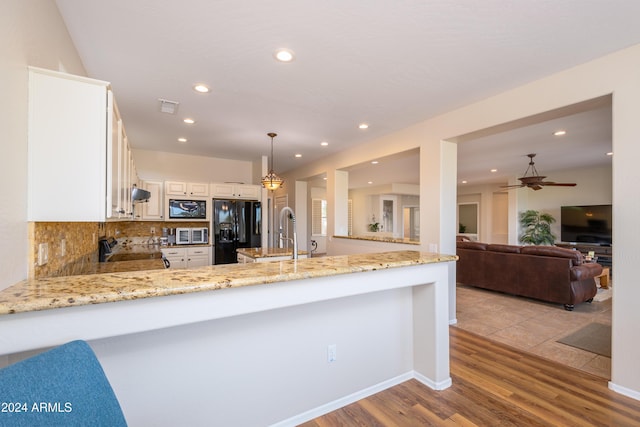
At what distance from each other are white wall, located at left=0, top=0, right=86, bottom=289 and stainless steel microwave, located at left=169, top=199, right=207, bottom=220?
13.4 feet

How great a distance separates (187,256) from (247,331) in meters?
4.23

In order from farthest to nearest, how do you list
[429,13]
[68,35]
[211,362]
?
[68,35] → [429,13] → [211,362]

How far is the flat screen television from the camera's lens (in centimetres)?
695

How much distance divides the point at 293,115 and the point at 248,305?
9.16 ft

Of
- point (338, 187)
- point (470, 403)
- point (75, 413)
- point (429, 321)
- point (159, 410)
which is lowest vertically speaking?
point (470, 403)

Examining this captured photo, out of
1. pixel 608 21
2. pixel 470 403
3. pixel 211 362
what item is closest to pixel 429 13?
pixel 608 21

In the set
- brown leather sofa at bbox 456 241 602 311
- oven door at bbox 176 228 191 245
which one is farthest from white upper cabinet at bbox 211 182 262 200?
brown leather sofa at bbox 456 241 602 311

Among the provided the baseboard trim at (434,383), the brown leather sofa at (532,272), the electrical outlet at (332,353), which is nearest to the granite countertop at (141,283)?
the electrical outlet at (332,353)

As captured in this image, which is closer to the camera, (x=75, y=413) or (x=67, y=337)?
(x=75, y=413)

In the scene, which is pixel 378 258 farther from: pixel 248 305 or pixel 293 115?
pixel 293 115

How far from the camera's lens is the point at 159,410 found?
1530mm

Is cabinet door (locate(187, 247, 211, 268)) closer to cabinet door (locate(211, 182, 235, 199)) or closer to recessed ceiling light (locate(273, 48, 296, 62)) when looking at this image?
cabinet door (locate(211, 182, 235, 199))

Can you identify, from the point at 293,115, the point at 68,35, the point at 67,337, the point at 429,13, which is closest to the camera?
the point at 67,337

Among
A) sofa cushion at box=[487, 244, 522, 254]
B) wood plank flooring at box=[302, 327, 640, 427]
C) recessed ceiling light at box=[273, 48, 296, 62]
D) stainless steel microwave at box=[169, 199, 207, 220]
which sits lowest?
wood plank flooring at box=[302, 327, 640, 427]
